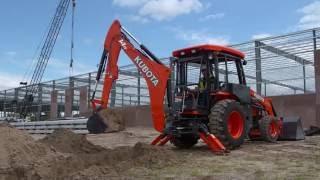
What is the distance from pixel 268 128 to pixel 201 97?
313 centimetres

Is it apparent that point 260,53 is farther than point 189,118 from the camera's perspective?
Yes

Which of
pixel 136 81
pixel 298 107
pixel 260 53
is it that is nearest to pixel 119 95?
pixel 136 81

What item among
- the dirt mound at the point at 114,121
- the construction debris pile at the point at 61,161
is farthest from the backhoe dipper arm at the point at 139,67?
the dirt mound at the point at 114,121

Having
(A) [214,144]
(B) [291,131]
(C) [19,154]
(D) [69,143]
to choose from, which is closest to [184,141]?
(A) [214,144]

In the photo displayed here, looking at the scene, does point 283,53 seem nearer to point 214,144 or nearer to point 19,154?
point 214,144

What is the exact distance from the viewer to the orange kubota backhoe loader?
39.0ft

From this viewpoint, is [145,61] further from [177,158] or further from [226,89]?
[177,158]

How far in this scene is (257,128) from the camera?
1459 cm

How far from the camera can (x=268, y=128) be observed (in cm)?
1438

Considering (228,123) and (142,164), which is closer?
(142,164)

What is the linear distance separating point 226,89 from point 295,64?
1371 centimetres

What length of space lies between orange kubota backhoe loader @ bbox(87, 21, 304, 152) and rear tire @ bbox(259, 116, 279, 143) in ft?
0.10

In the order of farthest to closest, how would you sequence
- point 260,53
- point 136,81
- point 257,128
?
point 136,81 < point 260,53 < point 257,128

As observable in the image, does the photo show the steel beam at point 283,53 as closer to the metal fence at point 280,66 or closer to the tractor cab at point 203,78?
the metal fence at point 280,66
